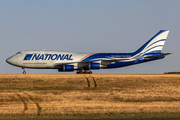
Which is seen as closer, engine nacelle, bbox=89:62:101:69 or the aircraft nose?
the aircraft nose

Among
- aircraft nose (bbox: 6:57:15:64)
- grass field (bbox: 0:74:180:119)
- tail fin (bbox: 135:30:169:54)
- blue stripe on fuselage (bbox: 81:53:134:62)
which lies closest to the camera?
grass field (bbox: 0:74:180:119)

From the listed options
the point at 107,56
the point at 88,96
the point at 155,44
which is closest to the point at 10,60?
the point at 107,56

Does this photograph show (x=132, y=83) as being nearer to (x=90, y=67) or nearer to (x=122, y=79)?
(x=122, y=79)

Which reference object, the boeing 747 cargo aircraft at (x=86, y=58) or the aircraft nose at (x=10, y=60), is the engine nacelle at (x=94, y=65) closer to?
the boeing 747 cargo aircraft at (x=86, y=58)

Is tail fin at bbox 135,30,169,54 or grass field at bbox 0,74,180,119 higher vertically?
tail fin at bbox 135,30,169,54

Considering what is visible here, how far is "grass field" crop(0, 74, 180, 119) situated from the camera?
2012 centimetres

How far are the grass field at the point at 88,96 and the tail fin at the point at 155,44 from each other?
46.3 ft

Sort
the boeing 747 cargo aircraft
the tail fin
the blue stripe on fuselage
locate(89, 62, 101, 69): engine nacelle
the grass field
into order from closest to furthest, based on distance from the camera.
Answer: the grass field < the boeing 747 cargo aircraft < locate(89, 62, 101, 69): engine nacelle < the blue stripe on fuselage < the tail fin

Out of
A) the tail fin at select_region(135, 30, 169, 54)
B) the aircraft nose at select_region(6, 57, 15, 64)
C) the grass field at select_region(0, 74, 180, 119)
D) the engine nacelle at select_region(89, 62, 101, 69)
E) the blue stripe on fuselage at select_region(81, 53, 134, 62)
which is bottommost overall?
the grass field at select_region(0, 74, 180, 119)

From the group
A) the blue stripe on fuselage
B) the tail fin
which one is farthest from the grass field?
the tail fin

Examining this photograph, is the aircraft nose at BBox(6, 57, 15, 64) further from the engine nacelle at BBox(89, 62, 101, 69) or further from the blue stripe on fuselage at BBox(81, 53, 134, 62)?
the engine nacelle at BBox(89, 62, 101, 69)

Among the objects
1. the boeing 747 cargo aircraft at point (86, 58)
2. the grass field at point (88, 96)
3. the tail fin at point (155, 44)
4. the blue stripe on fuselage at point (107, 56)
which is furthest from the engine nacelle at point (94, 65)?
the grass field at point (88, 96)

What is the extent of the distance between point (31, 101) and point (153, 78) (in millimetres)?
18213

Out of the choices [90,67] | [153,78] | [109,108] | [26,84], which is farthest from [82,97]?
[90,67]
